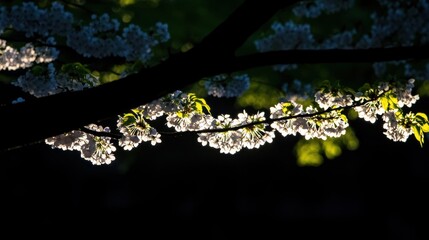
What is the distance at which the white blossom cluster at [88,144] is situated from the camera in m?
4.80

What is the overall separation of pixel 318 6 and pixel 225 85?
2.55 m

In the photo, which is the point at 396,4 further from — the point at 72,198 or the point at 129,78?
the point at 72,198

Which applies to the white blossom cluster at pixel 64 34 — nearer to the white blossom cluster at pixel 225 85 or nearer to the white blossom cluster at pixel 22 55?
the white blossom cluster at pixel 22 55

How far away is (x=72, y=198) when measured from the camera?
17.1 m

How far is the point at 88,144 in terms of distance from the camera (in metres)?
5.05

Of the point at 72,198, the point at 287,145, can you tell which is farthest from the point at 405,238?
the point at 72,198

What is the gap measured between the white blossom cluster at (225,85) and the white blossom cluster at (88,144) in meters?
2.33

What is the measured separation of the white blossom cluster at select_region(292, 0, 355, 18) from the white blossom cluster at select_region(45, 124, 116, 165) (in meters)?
4.97

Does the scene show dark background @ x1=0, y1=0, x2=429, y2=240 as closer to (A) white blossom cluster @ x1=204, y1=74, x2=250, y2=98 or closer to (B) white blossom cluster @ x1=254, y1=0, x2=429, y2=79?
(B) white blossom cluster @ x1=254, y1=0, x2=429, y2=79

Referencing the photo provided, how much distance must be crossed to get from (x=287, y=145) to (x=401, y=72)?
27.7 ft

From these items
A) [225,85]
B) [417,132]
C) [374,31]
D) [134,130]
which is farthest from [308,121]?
[374,31]

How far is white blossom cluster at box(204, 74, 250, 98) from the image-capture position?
23.5 feet

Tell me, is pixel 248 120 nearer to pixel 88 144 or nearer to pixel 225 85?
pixel 88 144

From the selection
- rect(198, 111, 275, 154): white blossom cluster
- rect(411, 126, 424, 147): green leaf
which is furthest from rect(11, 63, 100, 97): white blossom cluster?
rect(411, 126, 424, 147): green leaf
